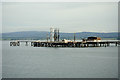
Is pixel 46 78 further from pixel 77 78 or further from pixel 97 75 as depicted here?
pixel 97 75

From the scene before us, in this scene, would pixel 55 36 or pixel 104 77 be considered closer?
pixel 104 77

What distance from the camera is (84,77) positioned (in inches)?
917

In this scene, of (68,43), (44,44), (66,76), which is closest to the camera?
(66,76)

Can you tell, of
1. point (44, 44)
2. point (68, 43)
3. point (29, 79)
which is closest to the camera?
point (29, 79)

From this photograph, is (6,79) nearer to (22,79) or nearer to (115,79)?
(22,79)

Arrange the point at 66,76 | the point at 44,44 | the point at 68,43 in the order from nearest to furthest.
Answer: the point at 66,76 < the point at 68,43 < the point at 44,44

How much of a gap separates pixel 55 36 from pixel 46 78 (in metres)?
77.8

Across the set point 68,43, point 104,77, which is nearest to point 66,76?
point 104,77

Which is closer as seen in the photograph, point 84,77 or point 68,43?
→ point 84,77

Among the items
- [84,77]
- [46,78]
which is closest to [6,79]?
[46,78]

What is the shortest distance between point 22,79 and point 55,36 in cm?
7847

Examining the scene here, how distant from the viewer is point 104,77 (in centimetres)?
2309

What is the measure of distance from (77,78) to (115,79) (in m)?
3.27

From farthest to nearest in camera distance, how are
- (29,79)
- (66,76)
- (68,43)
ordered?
(68,43) < (66,76) < (29,79)
